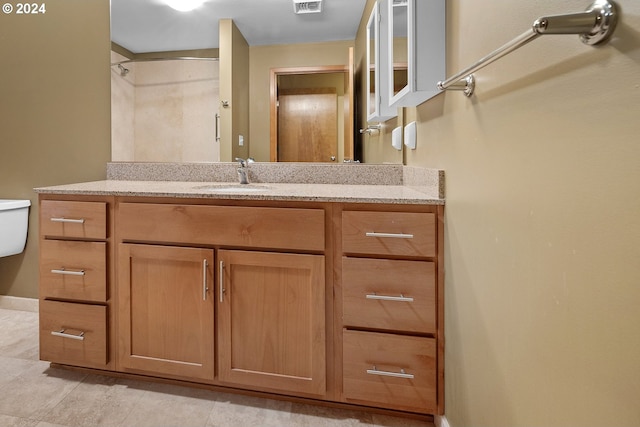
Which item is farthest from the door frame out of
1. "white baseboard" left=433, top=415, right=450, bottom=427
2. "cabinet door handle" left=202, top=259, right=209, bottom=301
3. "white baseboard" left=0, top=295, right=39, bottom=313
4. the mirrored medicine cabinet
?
"white baseboard" left=0, top=295, right=39, bottom=313

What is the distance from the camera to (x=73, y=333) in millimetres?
1600

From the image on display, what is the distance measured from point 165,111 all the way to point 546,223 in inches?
79.7

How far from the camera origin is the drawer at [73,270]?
1.55 m

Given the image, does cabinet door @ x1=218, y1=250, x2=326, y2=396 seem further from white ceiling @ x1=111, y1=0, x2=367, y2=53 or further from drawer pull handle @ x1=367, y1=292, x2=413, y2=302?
white ceiling @ x1=111, y1=0, x2=367, y2=53

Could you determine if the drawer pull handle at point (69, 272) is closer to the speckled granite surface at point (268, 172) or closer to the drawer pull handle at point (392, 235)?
the speckled granite surface at point (268, 172)

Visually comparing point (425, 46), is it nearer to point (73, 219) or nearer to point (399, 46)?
point (399, 46)

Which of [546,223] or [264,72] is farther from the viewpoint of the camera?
[264,72]

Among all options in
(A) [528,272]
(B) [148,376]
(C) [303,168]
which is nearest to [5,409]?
(B) [148,376]

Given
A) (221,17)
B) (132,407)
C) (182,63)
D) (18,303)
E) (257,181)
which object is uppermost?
(221,17)

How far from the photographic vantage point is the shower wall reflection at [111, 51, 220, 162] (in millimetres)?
2070

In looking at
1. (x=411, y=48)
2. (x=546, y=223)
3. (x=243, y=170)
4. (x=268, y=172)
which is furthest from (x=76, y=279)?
(x=546, y=223)

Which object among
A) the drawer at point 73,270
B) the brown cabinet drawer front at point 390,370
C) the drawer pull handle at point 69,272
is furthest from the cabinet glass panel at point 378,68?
the drawer pull handle at point 69,272

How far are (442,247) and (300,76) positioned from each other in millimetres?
1200

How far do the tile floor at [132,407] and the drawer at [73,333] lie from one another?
110mm
